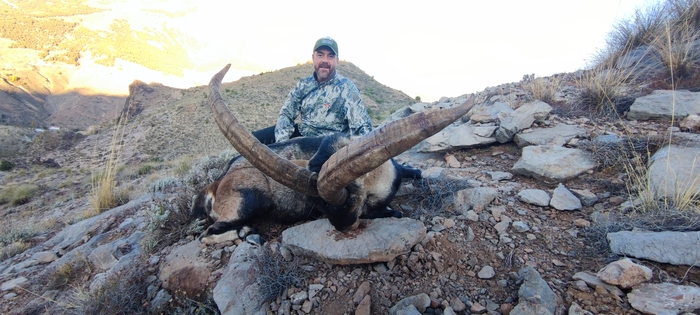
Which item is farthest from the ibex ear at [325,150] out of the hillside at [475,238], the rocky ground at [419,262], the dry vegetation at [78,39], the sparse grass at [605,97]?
the dry vegetation at [78,39]

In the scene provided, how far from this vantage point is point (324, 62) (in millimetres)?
5133

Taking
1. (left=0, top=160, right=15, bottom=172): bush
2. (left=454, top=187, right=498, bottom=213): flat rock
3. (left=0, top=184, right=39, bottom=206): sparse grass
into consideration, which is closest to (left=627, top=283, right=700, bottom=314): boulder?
(left=454, top=187, right=498, bottom=213): flat rock

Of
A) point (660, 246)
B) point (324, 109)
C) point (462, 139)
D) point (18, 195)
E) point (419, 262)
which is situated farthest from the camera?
point (18, 195)

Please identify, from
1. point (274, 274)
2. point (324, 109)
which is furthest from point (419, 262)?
point (324, 109)

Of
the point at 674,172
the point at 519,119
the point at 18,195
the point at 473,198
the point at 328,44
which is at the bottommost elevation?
the point at 18,195

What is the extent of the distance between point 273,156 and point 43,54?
72.0 meters

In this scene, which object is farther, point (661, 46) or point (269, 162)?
point (661, 46)

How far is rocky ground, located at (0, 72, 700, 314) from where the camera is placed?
6.89 feet

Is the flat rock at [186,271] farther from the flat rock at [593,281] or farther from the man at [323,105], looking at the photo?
the flat rock at [593,281]

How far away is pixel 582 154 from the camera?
12.0 feet

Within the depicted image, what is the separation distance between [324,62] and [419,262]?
3824 mm

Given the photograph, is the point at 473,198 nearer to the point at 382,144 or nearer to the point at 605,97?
the point at 382,144

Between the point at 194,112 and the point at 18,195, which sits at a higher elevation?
the point at 194,112

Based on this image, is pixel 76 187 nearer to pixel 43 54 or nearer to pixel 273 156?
pixel 273 156
